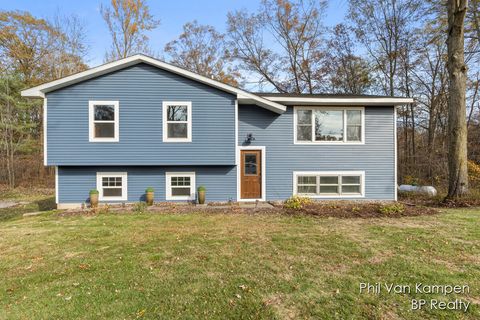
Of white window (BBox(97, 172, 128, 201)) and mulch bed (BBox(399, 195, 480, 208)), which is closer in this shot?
mulch bed (BBox(399, 195, 480, 208))

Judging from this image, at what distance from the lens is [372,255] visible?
446 centimetres

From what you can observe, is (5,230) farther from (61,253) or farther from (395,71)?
(395,71)

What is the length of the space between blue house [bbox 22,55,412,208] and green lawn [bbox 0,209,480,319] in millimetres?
3023

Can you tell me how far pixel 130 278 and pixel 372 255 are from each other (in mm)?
3861

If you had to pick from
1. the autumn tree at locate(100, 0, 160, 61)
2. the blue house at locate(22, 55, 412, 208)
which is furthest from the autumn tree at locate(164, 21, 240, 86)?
the blue house at locate(22, 55, 412, 208)

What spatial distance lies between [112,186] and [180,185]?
2.46m

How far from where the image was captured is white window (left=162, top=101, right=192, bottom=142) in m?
9.48

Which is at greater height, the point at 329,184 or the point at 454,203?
the point at 329,184

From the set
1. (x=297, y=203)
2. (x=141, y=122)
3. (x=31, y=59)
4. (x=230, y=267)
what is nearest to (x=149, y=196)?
(x=141, y=122)

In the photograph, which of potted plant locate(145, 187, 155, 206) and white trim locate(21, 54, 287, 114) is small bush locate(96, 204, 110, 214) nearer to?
potted plant locate(145, 187, 155, 206)

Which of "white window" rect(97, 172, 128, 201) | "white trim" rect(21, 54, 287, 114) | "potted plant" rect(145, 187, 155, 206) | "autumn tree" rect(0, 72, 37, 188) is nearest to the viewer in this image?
"white trim" rect(21, 54, 287, 114)

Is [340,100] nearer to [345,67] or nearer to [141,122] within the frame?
[141,122]

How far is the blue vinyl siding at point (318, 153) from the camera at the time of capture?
413 inches

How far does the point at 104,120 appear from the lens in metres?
9.32
